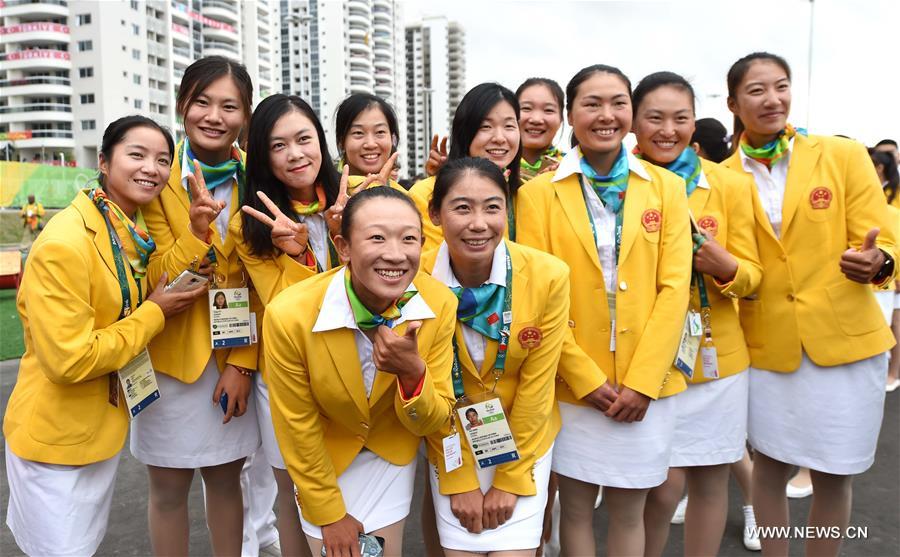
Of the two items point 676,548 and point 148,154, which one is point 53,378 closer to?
point 148,154

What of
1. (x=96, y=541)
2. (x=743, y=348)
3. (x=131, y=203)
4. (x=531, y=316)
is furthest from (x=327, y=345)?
(x=743, y=348)

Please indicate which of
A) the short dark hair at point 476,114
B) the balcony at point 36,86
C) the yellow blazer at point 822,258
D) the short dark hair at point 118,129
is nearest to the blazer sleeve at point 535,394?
the short dark hair at point 476,114

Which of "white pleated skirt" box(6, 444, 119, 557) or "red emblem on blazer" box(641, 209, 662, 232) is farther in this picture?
"red emblem on blazer" box(641, 209, 662, 232)

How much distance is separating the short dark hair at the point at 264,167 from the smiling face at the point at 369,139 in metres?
0.43

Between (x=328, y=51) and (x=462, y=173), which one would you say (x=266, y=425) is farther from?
(x=328, y=51)

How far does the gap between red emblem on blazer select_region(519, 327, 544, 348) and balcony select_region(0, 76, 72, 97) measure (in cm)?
4811

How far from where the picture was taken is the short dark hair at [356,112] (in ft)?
9.64

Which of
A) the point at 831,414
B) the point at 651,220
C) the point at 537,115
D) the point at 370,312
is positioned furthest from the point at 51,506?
the point at 831,414

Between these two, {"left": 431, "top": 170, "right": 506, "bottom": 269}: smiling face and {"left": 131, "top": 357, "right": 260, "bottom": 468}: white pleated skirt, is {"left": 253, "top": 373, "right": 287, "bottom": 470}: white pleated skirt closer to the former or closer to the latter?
{"left": 131, "top": 357, "right": 260, "bottom": 468}: white pleated skirt

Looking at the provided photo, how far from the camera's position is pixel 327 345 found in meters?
1.95

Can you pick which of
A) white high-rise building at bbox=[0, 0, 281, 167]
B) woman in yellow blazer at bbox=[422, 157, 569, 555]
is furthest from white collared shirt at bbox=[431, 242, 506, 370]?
white high-rise building at bbox=[0, 0, 281, 167]

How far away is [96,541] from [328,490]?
3.32 feet

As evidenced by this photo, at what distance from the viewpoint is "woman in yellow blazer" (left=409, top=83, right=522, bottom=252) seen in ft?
8.39

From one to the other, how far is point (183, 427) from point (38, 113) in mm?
48434
